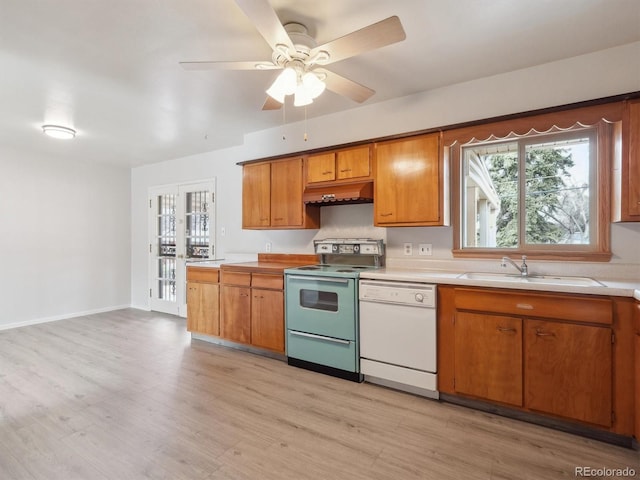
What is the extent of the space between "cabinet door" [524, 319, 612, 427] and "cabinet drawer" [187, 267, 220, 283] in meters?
3.10

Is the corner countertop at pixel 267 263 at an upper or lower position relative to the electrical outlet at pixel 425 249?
lower

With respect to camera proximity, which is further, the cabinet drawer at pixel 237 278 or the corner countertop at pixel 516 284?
the cabinet drawer at pixel 237 278

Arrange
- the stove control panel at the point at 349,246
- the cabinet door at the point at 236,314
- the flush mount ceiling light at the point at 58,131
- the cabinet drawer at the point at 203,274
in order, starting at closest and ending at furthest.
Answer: the stove control panel at the point at 349,246, the cabinet door at the point at 236,314, the flush mount ceiling light at the point at 58,131, the cabinet drawer at the point at 203,274

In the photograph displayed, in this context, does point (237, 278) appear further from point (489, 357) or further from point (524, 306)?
point (524, 306)

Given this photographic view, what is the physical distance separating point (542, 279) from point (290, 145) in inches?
113

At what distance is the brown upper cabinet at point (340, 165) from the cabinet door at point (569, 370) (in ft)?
6.04

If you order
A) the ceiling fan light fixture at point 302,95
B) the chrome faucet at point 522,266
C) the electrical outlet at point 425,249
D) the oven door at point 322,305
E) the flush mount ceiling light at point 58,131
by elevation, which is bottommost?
the oven door at point 322,305

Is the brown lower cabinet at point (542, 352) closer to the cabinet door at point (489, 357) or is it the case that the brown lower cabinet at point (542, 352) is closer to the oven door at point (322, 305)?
the cabinet door at point (489, 357)

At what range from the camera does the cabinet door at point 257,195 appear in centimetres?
382

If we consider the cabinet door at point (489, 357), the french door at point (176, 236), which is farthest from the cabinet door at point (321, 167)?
Answer: the french door at point (176, 236)

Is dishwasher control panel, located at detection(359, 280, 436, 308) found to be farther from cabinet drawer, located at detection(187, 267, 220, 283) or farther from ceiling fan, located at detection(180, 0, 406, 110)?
cabinet drawer, located at detection(187, 267, 220, 283)

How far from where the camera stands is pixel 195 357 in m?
3.52

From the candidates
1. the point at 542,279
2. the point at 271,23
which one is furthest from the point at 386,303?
the point at 271,23

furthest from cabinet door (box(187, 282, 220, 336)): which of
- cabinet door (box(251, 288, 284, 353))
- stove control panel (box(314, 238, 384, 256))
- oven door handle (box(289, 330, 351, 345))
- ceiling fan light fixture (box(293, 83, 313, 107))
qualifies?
ceiling fan light fixture (box(293, 83, 313, 107))
